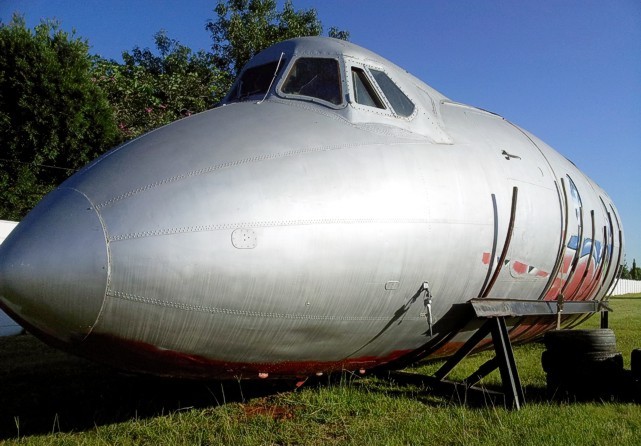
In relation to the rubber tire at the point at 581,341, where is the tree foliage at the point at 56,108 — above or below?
above

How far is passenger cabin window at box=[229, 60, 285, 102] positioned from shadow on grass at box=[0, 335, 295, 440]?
2.83m

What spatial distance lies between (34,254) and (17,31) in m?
17.0

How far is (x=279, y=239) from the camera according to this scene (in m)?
3.86

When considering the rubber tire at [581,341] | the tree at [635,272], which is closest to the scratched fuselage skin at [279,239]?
the rubber tire at [581,341]

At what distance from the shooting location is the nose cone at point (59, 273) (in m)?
3.38

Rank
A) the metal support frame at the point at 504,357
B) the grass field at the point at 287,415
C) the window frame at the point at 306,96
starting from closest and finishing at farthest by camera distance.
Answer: the grass field at the point at 287,415 → the window frame at the point at 306,96 → the metal support frame at the point at 504,357

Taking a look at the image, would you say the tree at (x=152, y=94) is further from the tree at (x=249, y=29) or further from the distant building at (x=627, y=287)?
the distant building at (x=627, y=287)

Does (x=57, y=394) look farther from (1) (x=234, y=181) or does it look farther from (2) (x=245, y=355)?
(1) (x=234, y=181)

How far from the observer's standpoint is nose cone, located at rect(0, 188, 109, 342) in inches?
133

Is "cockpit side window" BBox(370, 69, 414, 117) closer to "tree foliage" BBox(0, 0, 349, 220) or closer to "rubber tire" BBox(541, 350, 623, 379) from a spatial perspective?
"rubber tire" BBox(541, 350, 623, 379)

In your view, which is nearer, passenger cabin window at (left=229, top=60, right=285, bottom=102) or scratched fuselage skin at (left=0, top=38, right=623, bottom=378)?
scratched fuselage skin at (left=0, top=38, right=623, bottom=378)

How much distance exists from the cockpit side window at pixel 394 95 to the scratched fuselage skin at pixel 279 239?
0.07m

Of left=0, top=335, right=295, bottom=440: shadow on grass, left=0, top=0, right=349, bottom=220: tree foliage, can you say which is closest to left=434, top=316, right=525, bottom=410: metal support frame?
left=0, top=335, right=295, bottom=440: shadow on grass

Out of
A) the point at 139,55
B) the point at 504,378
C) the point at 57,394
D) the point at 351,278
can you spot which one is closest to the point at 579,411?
the point at 504,378
